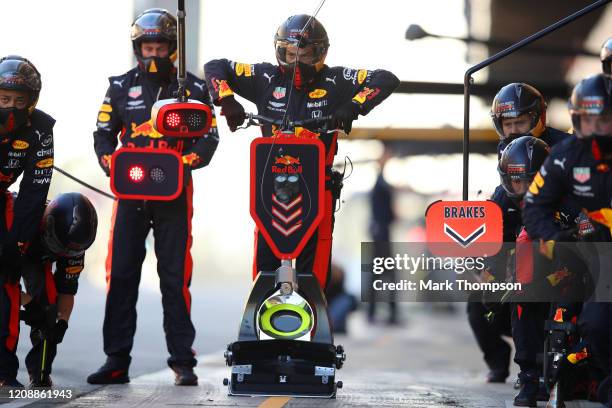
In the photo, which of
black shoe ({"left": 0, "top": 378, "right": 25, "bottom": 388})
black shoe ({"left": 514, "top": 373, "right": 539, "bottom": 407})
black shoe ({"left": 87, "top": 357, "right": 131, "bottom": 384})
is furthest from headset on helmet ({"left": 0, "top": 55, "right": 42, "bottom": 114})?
black shoe ({"left": 514, "top": 373, "right": 539, "bottom": 407})

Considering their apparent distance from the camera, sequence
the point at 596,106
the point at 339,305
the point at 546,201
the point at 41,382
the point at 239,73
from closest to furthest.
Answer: the point at 596,106 → the point at 546,201 → the point at 41,382 → the point at 239,73 → the point at 339,305

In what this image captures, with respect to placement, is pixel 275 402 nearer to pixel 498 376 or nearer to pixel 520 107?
pixel 520 107

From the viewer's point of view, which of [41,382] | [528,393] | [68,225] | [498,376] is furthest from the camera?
[498,376]

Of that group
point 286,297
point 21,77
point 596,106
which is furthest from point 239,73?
point 596,106

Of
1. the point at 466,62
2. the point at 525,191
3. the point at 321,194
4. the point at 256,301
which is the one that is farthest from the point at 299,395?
the point at 466,62

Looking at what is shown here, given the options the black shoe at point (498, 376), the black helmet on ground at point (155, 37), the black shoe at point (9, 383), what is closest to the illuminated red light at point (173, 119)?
the black helmet on ground at point (155, 37)

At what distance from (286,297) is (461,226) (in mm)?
1304

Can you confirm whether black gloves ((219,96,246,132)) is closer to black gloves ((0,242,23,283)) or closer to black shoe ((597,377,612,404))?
black gloves ((0,242,23,283))

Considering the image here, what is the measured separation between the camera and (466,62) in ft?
52.0

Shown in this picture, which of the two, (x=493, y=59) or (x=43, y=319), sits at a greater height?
(x=493, y=59)

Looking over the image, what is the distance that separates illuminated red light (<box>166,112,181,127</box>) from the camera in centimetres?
864

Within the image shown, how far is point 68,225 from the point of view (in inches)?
354

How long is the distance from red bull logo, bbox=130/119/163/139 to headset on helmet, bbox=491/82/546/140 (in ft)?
6.90

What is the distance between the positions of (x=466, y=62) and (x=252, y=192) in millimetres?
7827
